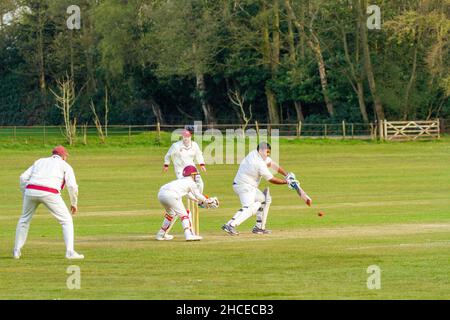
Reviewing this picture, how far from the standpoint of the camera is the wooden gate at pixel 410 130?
228 ft

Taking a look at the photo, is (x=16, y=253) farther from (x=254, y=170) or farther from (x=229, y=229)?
(x=254, y=170)

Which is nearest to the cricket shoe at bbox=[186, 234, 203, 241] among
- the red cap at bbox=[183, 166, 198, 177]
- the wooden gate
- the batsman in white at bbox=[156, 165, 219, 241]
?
the batsman in white at bbox=[156, 165, 219, 241]

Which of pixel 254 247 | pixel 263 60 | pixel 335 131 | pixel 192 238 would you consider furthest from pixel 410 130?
pixel 254 247

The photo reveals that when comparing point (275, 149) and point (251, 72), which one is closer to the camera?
point (275, 149)

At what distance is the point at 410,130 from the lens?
231 ft

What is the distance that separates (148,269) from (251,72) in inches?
2484

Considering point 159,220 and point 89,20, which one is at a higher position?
point 89,20

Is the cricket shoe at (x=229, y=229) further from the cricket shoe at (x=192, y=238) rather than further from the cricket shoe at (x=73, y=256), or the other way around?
the cricket shoe at (x=73, y=256)

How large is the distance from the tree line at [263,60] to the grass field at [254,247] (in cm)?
2937

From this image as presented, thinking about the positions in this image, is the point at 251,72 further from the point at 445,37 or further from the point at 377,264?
the point at 377,264

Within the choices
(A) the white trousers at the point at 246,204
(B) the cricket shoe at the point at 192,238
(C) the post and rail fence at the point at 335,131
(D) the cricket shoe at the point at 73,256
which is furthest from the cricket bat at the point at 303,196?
(C) the post and rail fence at the point at 335,131

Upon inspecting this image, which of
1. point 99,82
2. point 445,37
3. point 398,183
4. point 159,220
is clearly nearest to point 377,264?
point 159,220

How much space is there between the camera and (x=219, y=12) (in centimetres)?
7856
